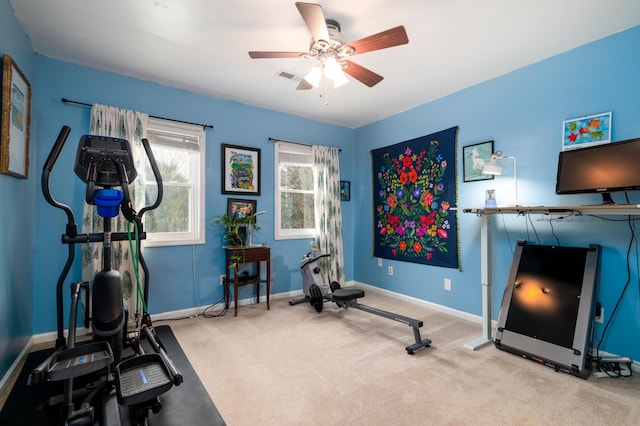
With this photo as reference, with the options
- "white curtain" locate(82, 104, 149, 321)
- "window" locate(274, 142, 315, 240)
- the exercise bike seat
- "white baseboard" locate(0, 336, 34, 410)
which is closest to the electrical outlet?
the exercise bike seat

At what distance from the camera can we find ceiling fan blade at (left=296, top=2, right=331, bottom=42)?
165 centimetres

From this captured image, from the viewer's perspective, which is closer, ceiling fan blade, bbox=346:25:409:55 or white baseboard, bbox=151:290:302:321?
ceiling fan blade, bbox=346:25:409:55

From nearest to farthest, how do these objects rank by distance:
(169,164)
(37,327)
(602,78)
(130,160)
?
(130,160) → (602,78) → (37,327) → (169,164)

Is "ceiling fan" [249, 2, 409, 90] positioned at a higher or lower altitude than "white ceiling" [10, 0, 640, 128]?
lower

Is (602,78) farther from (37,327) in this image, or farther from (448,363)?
(37,327)

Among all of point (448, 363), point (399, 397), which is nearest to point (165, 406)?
point (399, 397)

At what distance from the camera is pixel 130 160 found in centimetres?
223

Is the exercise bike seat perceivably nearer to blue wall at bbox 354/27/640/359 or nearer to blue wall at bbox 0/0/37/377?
blue wall at bbox 354/27/640/359

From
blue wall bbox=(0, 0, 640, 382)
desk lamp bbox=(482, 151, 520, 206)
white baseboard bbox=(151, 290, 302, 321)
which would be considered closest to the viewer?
blue wall bbox=(0, 0, 640, 382)

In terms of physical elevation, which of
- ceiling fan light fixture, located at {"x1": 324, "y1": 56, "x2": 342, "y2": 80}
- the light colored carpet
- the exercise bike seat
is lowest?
the light colored carpet

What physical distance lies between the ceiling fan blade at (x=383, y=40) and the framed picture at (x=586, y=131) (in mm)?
1805

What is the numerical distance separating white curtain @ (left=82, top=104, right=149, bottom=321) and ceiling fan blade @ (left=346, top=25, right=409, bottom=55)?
2.45 meters

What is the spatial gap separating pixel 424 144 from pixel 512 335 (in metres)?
2.35

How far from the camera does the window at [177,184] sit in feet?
10.8
